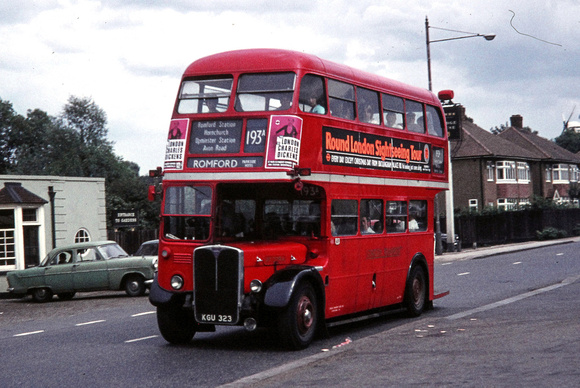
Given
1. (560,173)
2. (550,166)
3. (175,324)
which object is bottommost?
(175,324)

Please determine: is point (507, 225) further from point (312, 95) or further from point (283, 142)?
point (283, 142)

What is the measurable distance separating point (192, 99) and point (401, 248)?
488 centimetres

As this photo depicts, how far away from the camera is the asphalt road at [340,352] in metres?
8.59

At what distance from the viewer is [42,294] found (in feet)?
80.3

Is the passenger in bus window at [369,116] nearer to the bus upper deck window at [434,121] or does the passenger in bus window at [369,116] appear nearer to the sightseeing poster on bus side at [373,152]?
the sightseeing poster on bus side at [373,152]

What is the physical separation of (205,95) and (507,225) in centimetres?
4392

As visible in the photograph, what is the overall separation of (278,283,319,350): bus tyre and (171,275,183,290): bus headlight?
1472 millimetres

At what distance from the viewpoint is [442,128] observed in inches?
650

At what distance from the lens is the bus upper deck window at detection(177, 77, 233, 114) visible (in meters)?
11.9

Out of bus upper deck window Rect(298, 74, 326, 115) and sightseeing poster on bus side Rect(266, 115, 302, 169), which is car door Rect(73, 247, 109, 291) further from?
sightseeing poster on bus side Rect(266, 115, 302, 169)

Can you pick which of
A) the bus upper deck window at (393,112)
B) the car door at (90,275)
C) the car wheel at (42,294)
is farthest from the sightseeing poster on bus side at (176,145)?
the car wheel at (42,294)

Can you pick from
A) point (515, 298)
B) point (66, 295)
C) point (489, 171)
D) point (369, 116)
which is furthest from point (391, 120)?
point (489, 171)

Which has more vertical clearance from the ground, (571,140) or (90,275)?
(571,140)

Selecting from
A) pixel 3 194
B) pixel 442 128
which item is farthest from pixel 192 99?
pixel 3 194
